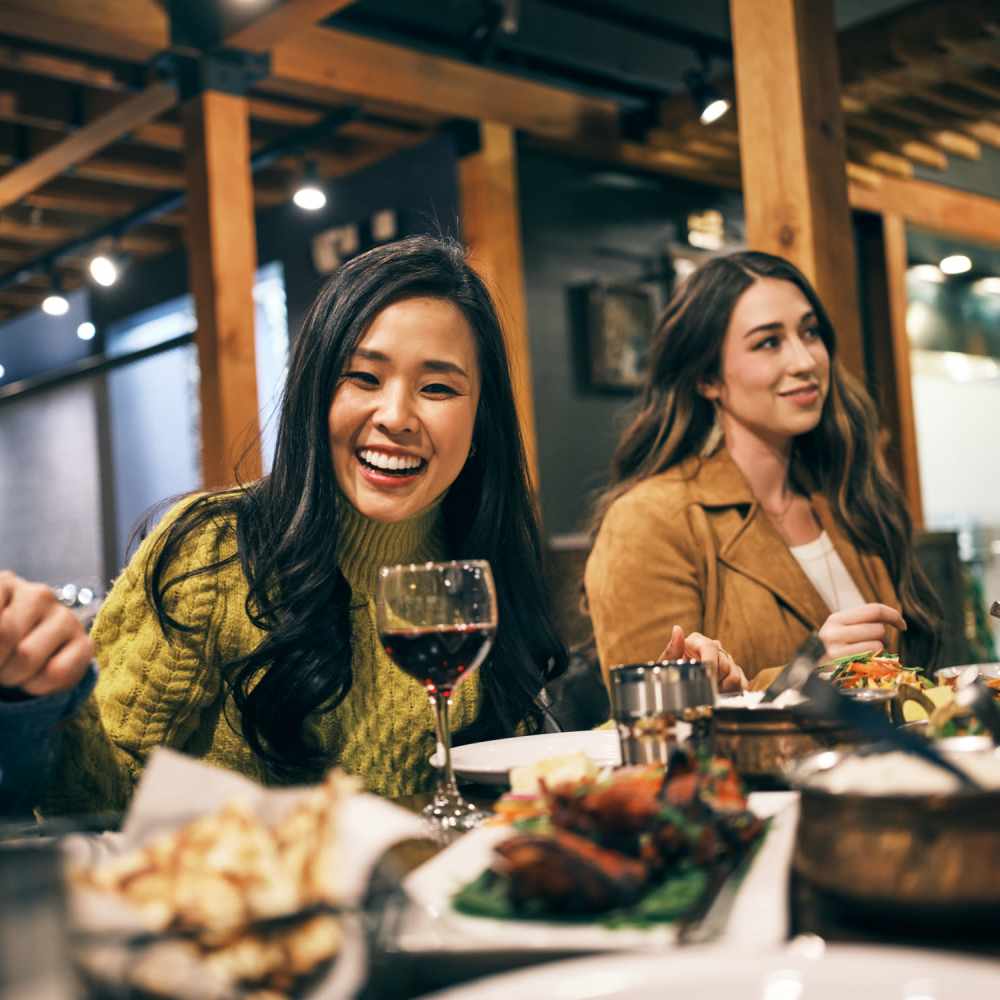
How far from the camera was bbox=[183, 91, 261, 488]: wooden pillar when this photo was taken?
4691 mm

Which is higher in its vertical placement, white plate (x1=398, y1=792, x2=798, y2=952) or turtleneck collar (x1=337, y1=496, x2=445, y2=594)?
turtleneck collar (x1=337, y1=496, x2=445, y2=594)

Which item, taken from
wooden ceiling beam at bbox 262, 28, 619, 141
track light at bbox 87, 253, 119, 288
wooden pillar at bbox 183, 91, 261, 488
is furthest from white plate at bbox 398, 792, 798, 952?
track light at bbox 87, 253, 119, 288

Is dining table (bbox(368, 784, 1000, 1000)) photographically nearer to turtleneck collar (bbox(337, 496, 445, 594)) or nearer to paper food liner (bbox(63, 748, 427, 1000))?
paper food liner (bbox(63, 748, 427, 1000))

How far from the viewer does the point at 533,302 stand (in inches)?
249

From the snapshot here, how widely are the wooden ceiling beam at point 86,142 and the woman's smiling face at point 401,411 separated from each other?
384cm

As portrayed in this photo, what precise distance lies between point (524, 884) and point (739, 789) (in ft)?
0.77

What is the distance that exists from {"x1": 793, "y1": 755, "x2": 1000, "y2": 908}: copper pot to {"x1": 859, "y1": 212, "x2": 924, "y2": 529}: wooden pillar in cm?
676

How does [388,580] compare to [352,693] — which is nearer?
[388,580]

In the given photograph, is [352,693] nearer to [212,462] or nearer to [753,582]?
[753,582]

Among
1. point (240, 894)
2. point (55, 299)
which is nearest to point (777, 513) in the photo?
point (240, 894)

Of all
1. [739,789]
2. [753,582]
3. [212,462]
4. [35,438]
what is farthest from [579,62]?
[739,789]

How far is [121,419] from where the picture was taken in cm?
877

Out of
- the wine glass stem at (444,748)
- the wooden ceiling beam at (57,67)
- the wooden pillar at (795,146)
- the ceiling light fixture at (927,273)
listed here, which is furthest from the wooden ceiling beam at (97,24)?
the ceiling light fixture at (927,273)

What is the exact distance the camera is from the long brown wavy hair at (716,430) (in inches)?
112
